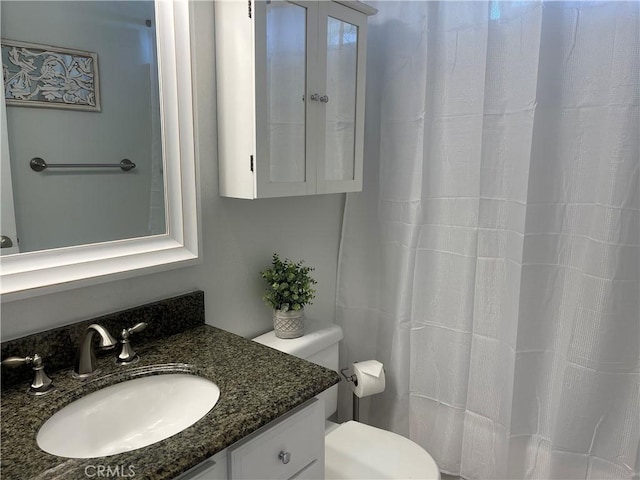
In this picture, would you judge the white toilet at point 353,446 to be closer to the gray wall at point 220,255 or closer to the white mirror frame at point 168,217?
the gray wall at point 220,255

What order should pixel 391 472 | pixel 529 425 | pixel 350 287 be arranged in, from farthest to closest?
pixel 350 287, pixel 529 425, pixel 391 472

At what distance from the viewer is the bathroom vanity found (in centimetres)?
79

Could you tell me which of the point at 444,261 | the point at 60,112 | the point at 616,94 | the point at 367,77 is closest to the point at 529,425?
the point at 444,261

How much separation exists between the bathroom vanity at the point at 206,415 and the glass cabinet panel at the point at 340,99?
64 centimetres

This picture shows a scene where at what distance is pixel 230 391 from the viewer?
1004 millimetres

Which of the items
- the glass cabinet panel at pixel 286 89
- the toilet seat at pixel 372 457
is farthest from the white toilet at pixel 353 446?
the glass cabinet panel at pixel 286 89

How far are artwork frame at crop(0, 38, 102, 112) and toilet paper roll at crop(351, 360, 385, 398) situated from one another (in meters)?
1.17

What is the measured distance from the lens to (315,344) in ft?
5.01

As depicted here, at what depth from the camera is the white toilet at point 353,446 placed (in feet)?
4.61

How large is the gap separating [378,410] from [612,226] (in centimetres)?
107

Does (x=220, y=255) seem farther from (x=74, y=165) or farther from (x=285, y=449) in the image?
(x=285, y=449)

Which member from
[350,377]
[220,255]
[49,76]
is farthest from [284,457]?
[49,76]

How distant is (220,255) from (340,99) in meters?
0.61

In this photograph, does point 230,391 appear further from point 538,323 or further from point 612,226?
point 612,226
